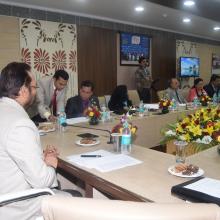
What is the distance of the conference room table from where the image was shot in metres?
1.22

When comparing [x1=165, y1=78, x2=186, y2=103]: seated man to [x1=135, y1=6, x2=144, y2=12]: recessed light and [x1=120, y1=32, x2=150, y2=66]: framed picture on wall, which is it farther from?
[x1=120, y1=32, x2=150, y2=66]: framed picture on wall

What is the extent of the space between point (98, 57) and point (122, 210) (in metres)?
5.56

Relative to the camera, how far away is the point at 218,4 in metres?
4.09

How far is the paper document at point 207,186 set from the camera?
1145 mm

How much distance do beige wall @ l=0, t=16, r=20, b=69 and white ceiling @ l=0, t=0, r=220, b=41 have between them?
0.31 m

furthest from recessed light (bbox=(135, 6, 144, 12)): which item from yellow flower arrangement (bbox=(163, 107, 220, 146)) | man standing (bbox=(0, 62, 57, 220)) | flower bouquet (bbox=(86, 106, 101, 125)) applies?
man standing (bbox=(0, 62, 57, 220))

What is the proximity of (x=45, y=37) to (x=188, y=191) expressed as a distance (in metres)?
4.63

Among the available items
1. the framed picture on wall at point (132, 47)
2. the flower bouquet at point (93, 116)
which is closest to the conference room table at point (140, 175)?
the flower bouquet at point (93, 116)

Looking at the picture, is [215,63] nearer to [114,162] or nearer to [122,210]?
[114,162]

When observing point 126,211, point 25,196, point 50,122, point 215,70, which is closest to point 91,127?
point 50,122

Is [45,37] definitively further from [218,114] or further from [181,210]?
[181,210]

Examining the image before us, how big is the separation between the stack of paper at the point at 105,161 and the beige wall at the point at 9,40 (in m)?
3.53

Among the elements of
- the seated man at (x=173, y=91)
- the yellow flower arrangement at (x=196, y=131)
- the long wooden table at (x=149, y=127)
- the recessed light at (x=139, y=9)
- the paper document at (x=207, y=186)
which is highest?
the recessed light at (x=139, y=9)

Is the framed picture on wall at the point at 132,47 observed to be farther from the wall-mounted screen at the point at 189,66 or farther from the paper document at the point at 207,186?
the paper document at the point at 207,186
